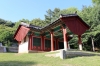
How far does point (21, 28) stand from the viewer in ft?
92.5

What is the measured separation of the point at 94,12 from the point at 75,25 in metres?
12.9

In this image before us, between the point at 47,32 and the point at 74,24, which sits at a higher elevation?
the point at 74,24

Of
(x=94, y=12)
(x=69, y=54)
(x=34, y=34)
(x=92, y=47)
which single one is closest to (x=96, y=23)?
A: (x=94, y=12)

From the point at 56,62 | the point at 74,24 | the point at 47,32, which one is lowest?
the point at 56,62

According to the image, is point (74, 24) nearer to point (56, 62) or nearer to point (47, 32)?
point (47, 32)

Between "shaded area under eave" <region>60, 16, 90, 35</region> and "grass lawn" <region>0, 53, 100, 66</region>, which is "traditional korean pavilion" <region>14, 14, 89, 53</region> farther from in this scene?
"grass lawn" <region>0, 53, 100, 66</region>

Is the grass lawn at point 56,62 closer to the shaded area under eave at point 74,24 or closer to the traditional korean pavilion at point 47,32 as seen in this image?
the shaded area under eave at point 74,24

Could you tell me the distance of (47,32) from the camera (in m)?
26.5

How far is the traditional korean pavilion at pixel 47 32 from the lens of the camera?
2144cm

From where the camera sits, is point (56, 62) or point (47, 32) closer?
point (56, 62)

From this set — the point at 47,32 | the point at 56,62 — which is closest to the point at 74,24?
the point at 47,32

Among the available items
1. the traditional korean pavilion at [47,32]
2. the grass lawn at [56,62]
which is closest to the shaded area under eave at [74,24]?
the traditional korean pavilion at [47,32]

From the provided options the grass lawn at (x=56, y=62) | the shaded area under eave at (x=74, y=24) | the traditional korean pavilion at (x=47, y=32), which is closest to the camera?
the grass lawn at (x=56, y=62)

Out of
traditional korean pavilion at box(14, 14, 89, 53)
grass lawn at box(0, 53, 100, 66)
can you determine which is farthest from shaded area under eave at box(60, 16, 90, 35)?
grass lawn at box(0, 53, 100, 66)
